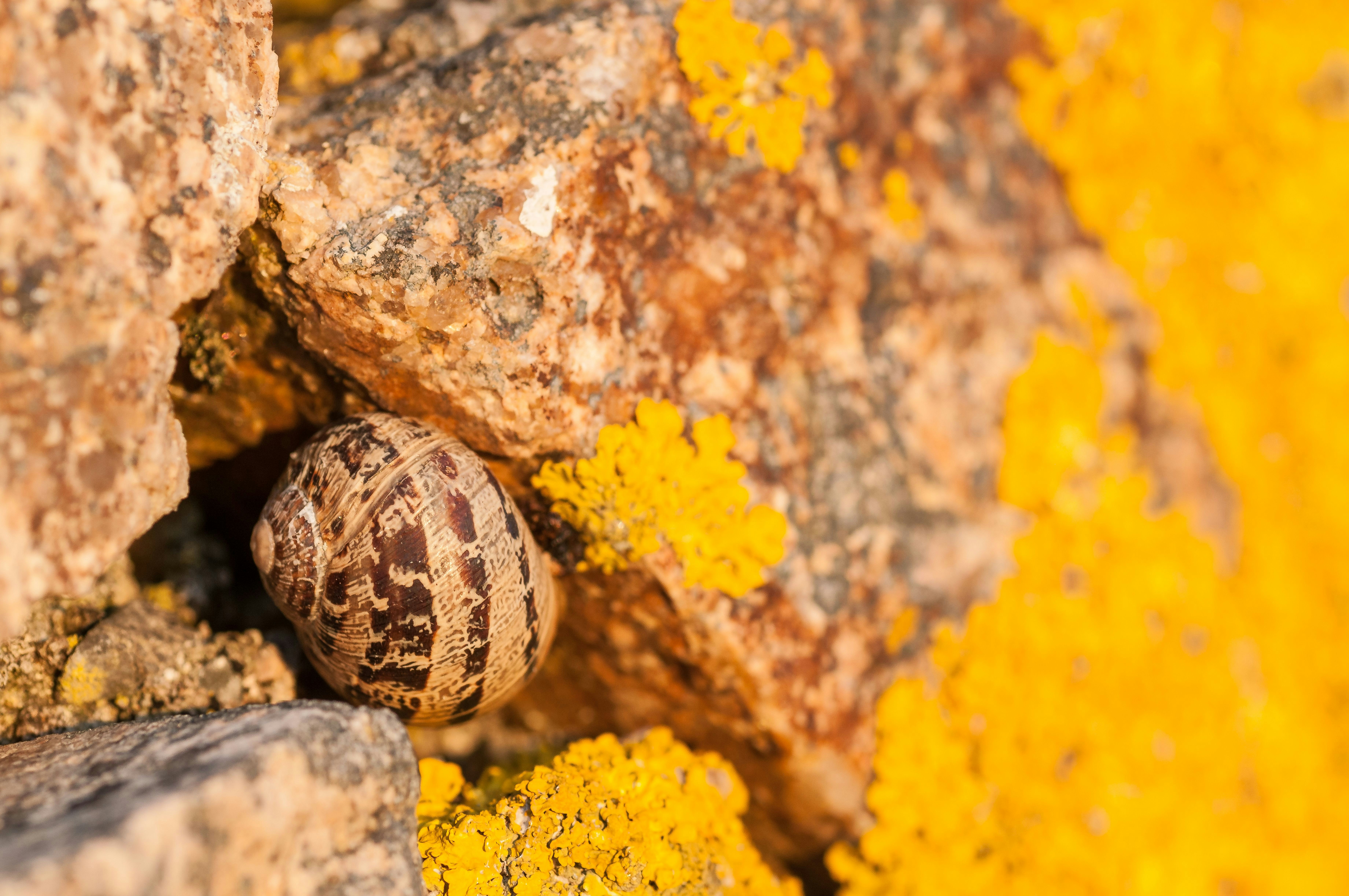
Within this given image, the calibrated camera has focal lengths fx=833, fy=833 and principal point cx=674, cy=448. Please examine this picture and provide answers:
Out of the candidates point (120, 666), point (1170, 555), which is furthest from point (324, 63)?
point (1170, 555)

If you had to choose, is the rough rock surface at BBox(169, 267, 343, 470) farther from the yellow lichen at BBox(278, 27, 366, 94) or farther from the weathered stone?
the yellow lichen at BBox(278, 27, 366, 94)

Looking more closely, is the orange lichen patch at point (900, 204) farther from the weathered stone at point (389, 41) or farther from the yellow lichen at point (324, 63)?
the yellow lichen at point (324, 63)

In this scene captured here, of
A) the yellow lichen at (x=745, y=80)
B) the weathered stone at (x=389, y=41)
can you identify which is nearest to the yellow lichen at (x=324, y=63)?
the weathered stone at (x=389, y=41)

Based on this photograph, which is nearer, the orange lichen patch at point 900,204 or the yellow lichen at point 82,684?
the yellow lichen at point 82,684

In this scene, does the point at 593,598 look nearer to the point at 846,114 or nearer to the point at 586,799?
the point at 586,799

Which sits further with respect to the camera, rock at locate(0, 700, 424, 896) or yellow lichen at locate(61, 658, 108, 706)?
yellow lichen at locate(61, 658, 108, 706)

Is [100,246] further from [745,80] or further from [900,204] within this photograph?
[900,204]

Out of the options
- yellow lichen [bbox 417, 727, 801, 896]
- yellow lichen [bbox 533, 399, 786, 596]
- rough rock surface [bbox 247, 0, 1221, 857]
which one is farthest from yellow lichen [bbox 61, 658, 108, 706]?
yellow lichen [bbox 533, 399, 786, 596]
